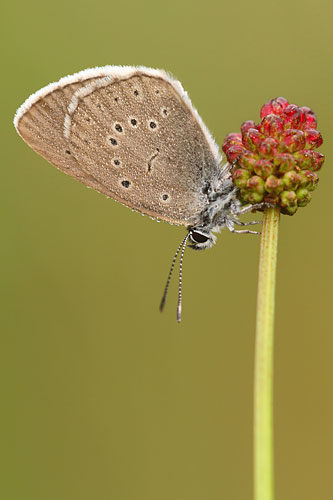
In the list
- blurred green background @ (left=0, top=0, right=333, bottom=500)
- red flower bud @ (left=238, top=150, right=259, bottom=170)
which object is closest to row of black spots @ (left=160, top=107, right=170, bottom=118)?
red flower bud @ (left=238, top=150, right=259, bottom=170)

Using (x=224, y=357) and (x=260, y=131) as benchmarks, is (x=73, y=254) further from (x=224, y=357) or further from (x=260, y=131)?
(x=260, y=131)

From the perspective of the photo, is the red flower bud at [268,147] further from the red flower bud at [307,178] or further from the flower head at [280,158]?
the red flower bud at [307,178]

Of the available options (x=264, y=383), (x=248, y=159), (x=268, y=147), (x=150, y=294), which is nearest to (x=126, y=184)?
(x=248, y=159)

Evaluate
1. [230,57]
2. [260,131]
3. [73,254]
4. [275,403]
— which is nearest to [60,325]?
[73,254]

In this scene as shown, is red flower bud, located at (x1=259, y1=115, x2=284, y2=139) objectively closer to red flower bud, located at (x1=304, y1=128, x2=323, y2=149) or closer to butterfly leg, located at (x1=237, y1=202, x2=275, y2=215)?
red flower bud, located at (x1=304, y1=128, x2=323, y2=149)

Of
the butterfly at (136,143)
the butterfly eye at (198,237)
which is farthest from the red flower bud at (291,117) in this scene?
the butterfly eye at (198,237)

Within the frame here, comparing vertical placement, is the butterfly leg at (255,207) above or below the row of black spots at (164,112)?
below
